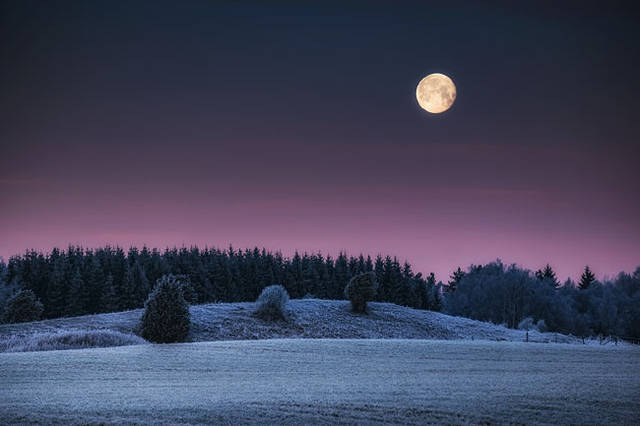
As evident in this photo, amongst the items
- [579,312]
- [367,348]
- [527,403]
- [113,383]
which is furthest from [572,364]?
[579,312]

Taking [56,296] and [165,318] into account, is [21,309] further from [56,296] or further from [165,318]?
[56,296]

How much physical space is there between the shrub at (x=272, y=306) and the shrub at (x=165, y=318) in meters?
23.5

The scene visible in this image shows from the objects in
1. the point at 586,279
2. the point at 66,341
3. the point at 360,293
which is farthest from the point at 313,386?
the point at 586,279

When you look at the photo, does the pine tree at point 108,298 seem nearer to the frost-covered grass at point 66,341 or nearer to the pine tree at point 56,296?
A: the pine tree at point 56,296

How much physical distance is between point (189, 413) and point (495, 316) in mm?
124553

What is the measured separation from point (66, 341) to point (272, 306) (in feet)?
115

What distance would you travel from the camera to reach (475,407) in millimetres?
20047

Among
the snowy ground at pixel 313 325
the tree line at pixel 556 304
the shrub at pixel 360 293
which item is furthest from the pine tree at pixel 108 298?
the tree line at pixel 556 304

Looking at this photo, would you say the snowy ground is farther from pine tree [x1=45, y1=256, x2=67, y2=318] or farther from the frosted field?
pine tree [x1=45, y1=256, x2=67, y2=318]

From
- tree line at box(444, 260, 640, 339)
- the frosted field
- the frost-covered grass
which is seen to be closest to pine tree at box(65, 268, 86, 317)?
the frost-covered grass

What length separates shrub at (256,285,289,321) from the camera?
77250 millimetres

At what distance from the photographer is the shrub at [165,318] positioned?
175 feet

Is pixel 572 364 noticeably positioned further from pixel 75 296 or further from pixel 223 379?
pixel 75 296

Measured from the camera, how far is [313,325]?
76625 millimetres
